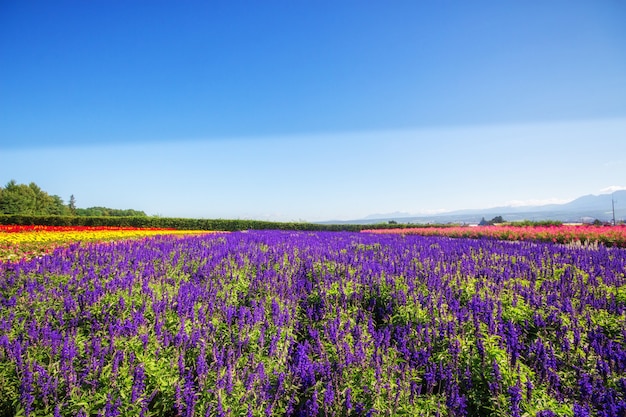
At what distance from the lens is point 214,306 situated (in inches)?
183

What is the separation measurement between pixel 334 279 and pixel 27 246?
11.6 metres

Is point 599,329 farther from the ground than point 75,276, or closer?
closer

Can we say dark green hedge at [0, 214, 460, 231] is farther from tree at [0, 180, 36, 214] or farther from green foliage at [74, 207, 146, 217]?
green foliage at [74, 207, 146, 217]

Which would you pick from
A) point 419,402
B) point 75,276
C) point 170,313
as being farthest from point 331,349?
point 75,276

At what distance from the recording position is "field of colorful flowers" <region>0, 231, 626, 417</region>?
2.76 m

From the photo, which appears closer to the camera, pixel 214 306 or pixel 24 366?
pixel 24 366

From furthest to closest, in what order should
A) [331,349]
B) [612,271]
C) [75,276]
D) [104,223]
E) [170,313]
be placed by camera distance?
[104,223] < [612,271] < [75,276] < [170,313] < [331,349]

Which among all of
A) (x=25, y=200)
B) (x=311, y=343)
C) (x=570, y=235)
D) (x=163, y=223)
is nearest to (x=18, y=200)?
(x=25, y=200)

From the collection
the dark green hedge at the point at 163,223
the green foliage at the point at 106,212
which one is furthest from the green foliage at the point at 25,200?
the dark green hedge at the point at 163,223

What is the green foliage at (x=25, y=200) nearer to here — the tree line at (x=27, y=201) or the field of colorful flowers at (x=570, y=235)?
the tree line at (x=27, y=201)

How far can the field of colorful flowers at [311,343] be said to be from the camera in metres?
2.76

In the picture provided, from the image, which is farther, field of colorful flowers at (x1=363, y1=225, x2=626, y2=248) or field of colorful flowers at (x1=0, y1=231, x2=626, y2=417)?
field of colorful flowers at (x1=363, y1=225, x2=626, y2=248)

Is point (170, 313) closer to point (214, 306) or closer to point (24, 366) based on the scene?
point (214, 306)

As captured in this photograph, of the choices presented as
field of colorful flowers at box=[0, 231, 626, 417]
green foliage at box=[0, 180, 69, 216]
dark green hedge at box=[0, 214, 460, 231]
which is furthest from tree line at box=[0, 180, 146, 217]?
field of colorful flowers at box=[0, 231, 626, 417]
